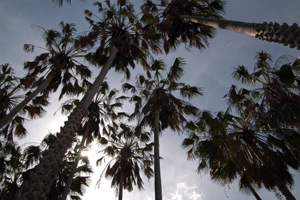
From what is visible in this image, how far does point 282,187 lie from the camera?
23.4 feet

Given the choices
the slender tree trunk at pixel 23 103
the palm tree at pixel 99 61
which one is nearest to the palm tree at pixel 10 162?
the slender tree trunk at pixel 23 103

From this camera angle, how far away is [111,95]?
13.2 m

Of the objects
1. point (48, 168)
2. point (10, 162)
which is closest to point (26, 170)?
point (10, 162)

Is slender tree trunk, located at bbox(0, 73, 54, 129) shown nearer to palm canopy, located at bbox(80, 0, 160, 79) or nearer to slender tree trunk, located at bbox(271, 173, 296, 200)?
palm canopy, located at bbox(80, 0, 160, 79)

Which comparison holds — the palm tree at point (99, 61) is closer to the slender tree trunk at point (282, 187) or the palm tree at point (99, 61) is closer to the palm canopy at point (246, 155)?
the palm canopy at point (246, 155)

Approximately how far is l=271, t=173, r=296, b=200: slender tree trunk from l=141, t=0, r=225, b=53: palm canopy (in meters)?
7.85

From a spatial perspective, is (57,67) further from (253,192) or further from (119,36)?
(253,192)

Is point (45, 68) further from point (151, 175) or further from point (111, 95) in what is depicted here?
point (151, 175)

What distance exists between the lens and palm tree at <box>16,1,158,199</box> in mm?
4082

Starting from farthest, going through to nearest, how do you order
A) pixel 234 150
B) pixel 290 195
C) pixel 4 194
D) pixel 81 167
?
pixel 81 167, pixel 4 194, pixel 234 150, pixel 290 195

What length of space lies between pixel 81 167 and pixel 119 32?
998 centimetres

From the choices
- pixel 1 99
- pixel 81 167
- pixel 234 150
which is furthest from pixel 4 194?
pixel 234 150

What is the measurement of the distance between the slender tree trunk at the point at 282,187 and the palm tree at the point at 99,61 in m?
8.87

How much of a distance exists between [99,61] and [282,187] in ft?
39.7
